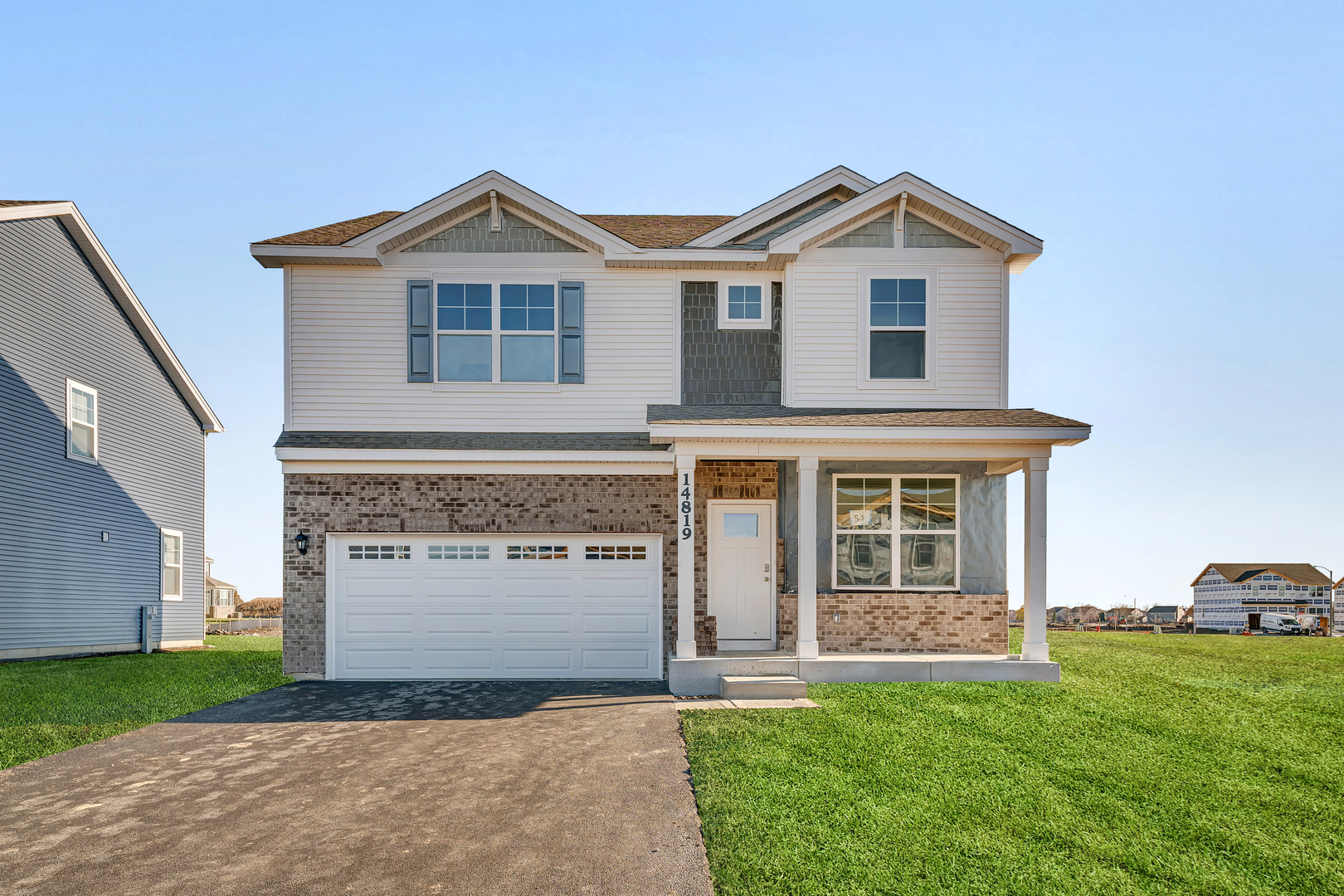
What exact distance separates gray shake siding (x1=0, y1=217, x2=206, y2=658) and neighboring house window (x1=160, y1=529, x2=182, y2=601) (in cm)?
22

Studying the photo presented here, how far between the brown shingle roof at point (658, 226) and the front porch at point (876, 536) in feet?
9.17

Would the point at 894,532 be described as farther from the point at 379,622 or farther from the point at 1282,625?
the point at 1282,625

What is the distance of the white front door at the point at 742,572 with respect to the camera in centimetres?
1245

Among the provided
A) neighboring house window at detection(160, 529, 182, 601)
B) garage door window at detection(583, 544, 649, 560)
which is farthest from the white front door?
neighboring house window at detection(160, 529, 182, 601)

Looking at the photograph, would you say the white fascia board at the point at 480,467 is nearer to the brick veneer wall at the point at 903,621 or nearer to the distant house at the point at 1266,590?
the brick veneer wall at the point at 903,621

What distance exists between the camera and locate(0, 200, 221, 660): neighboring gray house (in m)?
15.1

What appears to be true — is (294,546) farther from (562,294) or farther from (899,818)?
(899,818)

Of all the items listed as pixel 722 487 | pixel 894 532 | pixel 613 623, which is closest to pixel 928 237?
pixel 894 532

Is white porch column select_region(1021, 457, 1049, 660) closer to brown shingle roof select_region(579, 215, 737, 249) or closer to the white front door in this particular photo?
the white front door

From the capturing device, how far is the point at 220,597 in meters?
48.7

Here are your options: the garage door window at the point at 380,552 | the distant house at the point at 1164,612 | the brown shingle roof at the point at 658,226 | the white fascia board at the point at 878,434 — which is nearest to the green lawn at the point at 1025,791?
the white fascia board at the point at 878,434

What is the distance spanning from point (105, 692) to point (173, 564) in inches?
393

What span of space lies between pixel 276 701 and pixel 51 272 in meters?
10.8

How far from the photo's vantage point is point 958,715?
8930 mm
